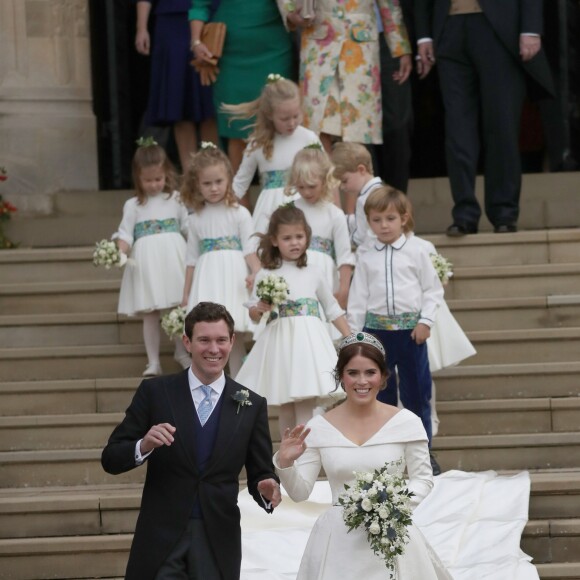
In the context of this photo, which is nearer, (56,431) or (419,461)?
(419,461)

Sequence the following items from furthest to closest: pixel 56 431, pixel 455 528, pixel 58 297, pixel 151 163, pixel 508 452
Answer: pixel 58 297 < pixel 151 163 < pixel 56 431 < pixel 508 452 < pixel 455 528

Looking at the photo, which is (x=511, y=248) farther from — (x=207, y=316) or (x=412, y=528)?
(x=207, y=316)

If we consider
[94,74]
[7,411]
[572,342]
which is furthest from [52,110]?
[572,342]

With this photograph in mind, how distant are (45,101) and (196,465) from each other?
862 cm

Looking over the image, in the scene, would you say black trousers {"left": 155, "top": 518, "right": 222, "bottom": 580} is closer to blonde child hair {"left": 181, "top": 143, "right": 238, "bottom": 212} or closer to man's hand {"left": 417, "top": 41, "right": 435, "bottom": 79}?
blonde child hair {"left": 181, "top": 143, "right": 238, "bottom": 212}

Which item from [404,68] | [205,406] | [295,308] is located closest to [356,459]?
[205,406]

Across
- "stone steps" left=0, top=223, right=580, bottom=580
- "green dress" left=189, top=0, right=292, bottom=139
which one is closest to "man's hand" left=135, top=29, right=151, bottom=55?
"green dress" left=189, top=0, right=292, bottom=139

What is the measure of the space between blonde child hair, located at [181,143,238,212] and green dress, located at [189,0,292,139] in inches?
65.8

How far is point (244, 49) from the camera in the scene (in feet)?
42.3

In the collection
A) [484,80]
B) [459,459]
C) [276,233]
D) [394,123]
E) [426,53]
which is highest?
[426,53]

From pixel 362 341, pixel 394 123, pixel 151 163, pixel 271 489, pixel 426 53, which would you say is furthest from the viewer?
pixel 394 123

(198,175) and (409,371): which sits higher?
(198,175)

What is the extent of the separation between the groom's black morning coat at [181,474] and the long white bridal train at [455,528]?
6.35ft

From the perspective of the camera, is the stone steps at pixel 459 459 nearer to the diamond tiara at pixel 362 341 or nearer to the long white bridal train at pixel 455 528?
the long white bridal train at pixel 455 528
